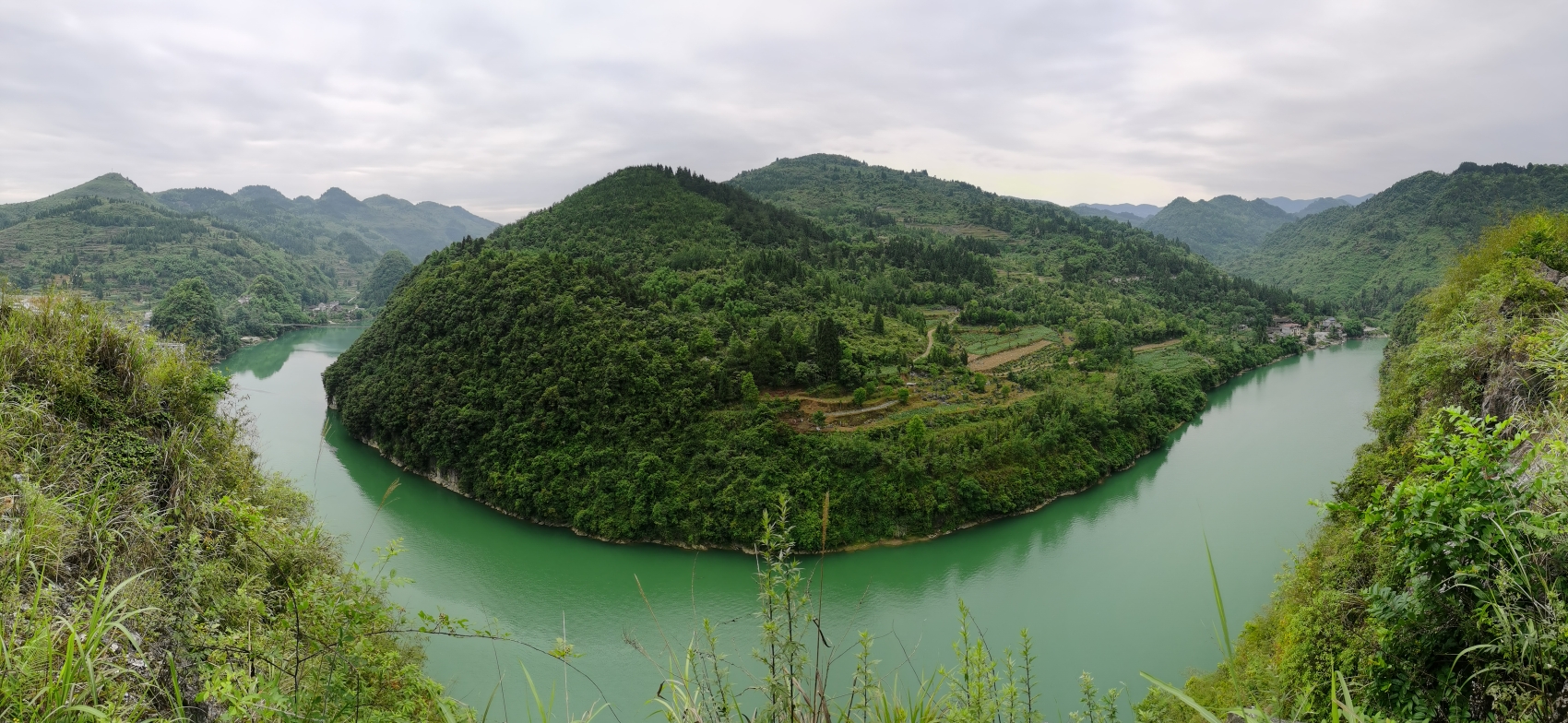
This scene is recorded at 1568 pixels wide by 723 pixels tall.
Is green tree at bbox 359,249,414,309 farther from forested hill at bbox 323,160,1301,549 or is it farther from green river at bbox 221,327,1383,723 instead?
green river at bbox 221,327,1383,723

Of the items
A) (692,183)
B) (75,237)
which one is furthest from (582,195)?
(75,237)

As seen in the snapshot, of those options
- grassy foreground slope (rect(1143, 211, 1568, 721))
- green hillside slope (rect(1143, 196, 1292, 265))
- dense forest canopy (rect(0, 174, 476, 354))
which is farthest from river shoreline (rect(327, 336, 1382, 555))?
green hillside slope (rect(1143, 196, 1292, 265))

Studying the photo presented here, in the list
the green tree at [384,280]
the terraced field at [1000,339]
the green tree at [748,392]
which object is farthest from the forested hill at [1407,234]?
the green tree at [384,280]

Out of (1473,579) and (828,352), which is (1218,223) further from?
(1473,579)

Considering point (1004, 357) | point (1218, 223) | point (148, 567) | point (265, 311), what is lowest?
point (1004, 357)

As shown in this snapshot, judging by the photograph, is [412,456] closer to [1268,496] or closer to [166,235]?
[1268,496]

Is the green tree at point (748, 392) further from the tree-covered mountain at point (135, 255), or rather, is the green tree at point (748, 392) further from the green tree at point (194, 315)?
the tree-covered mountain at point (135, 255)

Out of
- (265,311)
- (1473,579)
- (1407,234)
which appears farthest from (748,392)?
(1407,234)
